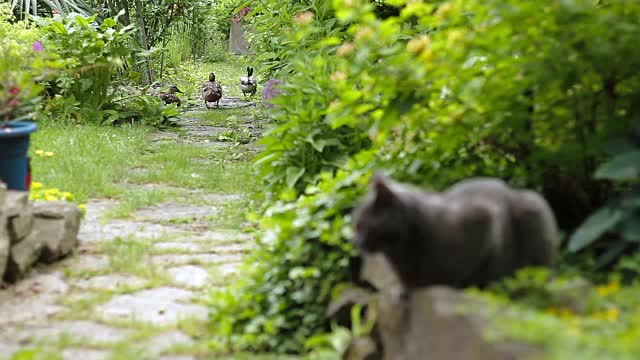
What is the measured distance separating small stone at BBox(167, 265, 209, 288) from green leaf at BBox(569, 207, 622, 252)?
181 cm

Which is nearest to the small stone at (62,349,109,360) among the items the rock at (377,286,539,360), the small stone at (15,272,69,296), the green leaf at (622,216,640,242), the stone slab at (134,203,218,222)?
the small stone at (15,272,69,296)

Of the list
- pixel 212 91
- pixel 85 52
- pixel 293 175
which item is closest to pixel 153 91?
pixel 212 91

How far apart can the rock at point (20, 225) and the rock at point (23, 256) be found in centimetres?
3

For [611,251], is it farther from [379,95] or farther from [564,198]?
[379,95]

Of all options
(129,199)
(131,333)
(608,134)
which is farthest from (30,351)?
(129,199)

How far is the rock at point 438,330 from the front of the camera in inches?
74.8

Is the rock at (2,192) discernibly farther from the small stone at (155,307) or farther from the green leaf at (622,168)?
the green leaf at (622,168)

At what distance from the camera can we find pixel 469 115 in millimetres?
3051

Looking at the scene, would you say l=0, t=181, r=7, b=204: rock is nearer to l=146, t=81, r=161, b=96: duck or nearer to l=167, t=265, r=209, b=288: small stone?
l=167, t=265, r=209, b=288: small stone

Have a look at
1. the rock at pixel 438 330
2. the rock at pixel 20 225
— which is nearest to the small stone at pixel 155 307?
the rock at pixel 20 225

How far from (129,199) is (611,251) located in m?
3.45

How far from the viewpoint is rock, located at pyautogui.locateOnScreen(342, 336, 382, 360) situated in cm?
267

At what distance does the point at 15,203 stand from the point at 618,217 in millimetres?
2671

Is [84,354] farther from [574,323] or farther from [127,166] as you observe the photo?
[127,166]
